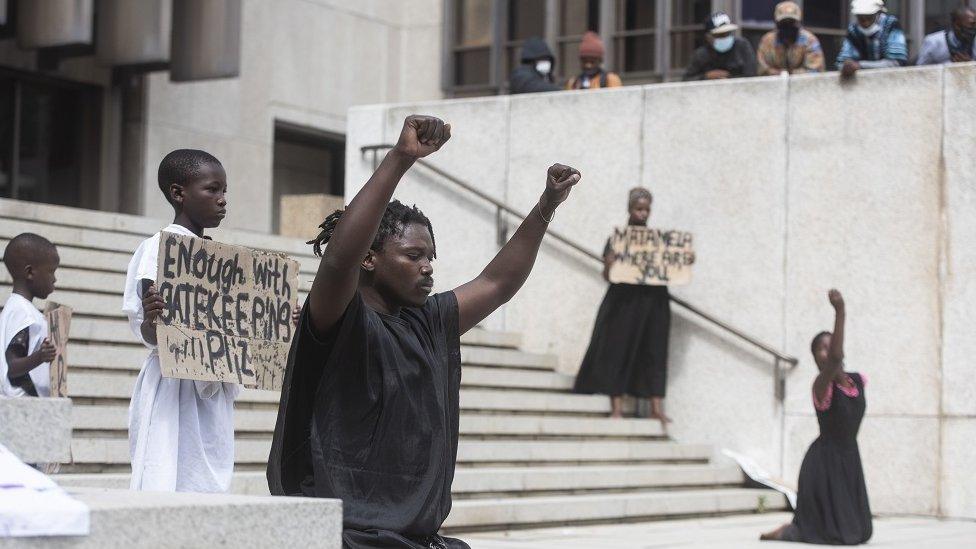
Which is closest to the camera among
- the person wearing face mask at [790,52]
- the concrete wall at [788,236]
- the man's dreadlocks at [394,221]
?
the man's dreadlocks at [394,221]

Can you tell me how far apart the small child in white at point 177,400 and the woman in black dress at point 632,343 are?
831cm

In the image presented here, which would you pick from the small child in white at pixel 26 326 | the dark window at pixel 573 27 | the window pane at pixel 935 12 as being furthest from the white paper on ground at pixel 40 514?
the window pane at pixel 935 12

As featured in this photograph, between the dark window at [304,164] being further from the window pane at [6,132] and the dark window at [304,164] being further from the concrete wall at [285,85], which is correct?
the window pane at [6,132]

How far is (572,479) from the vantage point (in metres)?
12.1

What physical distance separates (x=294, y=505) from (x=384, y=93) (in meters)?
19.9

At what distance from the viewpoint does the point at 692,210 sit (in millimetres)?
14469

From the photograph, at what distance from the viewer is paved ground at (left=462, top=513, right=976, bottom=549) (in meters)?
10.1

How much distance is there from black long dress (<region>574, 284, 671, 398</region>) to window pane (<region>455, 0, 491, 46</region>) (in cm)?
954

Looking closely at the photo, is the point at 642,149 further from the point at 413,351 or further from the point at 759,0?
the point at 413,351

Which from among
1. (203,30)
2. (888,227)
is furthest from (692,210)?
(203,30)

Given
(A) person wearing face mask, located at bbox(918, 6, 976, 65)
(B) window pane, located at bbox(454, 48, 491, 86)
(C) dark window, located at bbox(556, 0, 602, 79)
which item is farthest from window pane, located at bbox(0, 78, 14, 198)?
(A) person wearing face mask, located at bbox(918, 6, 976, 65)

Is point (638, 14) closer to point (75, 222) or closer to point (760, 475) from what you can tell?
point (760, 475)

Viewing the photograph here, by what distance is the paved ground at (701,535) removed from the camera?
1011 centimetres

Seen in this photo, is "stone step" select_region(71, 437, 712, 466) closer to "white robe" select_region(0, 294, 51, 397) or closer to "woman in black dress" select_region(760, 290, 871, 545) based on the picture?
"white robe" select_region(0, 294, 51, 397)
